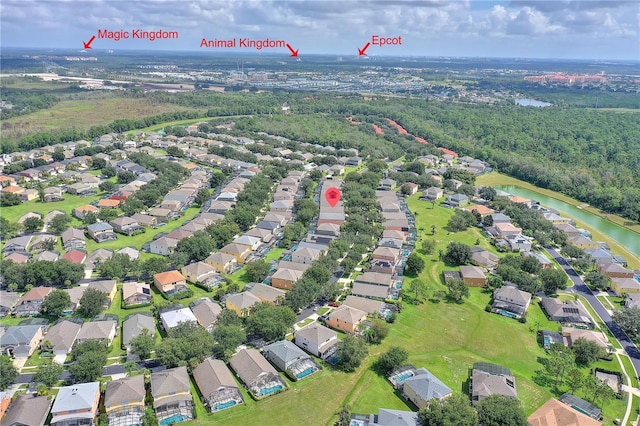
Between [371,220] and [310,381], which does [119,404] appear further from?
[371,220]

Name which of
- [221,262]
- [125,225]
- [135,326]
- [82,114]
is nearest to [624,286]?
[221,262]

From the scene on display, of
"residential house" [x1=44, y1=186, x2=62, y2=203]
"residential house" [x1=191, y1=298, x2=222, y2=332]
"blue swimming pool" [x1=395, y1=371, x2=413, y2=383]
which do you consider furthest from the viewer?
"residential house" [x1=44, y1=186, x2=62, y2=203]

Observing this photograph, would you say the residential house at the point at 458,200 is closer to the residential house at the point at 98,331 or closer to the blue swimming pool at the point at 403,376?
the blue swimming pool at the point at 403,376

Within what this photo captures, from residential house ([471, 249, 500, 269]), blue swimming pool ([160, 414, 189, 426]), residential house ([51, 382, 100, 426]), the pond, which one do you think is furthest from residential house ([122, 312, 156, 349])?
the pond

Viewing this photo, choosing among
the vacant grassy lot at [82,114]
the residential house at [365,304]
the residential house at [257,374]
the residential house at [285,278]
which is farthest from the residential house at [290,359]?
the vacant grassy lot at [82,114]

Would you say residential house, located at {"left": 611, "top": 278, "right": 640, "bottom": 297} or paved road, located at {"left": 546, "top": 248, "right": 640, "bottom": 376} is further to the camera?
residential house, located at {"left": 611, "top": 278, "right": 640, "bottom": 297}

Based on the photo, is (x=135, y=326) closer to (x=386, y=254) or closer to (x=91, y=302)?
(x=91, y=302)

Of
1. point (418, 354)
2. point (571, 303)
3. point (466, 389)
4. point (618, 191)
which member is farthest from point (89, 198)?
point (618, 191)

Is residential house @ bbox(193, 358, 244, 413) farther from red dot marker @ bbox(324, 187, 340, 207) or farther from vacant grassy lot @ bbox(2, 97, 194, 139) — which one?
vacant grassy lot @ bbox(2, 97, 194, 139)
